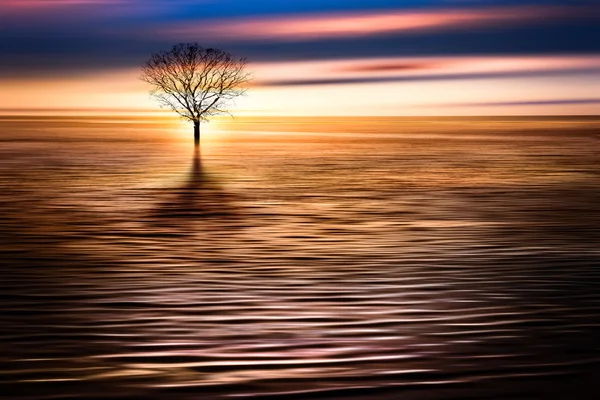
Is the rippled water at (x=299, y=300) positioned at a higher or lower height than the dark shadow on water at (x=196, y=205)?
higher

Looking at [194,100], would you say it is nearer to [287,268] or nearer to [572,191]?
[572,191]

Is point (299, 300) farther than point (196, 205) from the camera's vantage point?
No

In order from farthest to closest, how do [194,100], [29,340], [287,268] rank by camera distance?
[194,100] < [287,268] < [29,340]

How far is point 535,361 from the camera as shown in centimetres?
741

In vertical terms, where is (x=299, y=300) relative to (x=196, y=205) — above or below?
above

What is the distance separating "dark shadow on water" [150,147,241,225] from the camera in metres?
18.4

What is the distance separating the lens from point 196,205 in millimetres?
21266

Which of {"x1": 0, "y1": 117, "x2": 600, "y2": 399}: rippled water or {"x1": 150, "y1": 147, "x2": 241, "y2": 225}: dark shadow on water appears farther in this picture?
{"x1": 150, "y1": 147, "x2": 241, "y2": 225}: dark shadow on water

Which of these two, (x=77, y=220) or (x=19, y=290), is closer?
(x=19, y=290)

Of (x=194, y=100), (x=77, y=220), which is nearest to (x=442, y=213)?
(x=77, y=220)

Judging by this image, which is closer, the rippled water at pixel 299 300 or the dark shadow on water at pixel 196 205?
the rippled water at pixel 299 300

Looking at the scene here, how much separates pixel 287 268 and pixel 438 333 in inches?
155

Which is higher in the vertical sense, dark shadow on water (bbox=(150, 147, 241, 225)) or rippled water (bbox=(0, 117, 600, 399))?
rippled water (bbox=(0, 117, 600, 399))

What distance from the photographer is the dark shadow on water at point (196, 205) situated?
18422 mm
